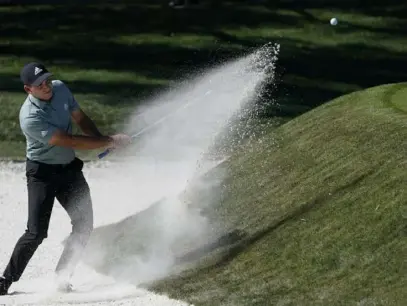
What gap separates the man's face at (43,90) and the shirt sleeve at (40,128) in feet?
0.63

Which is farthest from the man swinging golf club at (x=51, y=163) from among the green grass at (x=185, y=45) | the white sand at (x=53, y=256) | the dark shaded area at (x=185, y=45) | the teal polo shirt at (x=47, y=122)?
the dark shaded area at (x=185, y=45)

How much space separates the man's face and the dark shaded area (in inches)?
392

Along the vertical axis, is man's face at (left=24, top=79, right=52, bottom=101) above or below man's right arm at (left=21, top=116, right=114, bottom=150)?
above

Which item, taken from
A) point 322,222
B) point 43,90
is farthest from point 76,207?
point 322,222

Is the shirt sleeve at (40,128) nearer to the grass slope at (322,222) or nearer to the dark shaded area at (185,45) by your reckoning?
the grass slope at (322,222)

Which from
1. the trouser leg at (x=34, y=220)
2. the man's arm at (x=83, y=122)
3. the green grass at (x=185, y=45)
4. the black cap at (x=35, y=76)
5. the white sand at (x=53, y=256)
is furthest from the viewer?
the green grass at (x=185, y=45)

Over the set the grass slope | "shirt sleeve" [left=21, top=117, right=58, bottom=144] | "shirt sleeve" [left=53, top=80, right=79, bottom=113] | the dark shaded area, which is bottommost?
the dark shaded area

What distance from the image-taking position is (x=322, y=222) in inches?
401

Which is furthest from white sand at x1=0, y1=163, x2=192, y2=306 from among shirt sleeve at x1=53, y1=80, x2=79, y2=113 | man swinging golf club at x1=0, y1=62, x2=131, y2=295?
shirt sleeve at x1=53, y1=80, x2=79, y2=113

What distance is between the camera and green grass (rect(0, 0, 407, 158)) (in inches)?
864

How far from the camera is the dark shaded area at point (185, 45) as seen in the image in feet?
74.1

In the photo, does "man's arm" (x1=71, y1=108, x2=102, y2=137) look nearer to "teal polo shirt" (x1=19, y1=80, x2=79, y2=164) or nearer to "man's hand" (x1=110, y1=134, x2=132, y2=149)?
"teal polo shirt" (x1=19, y1=80, x2=79, y2=164)

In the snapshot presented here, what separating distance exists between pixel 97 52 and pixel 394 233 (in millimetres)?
16838

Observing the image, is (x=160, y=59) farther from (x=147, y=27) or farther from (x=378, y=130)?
(x=378, y=130)
